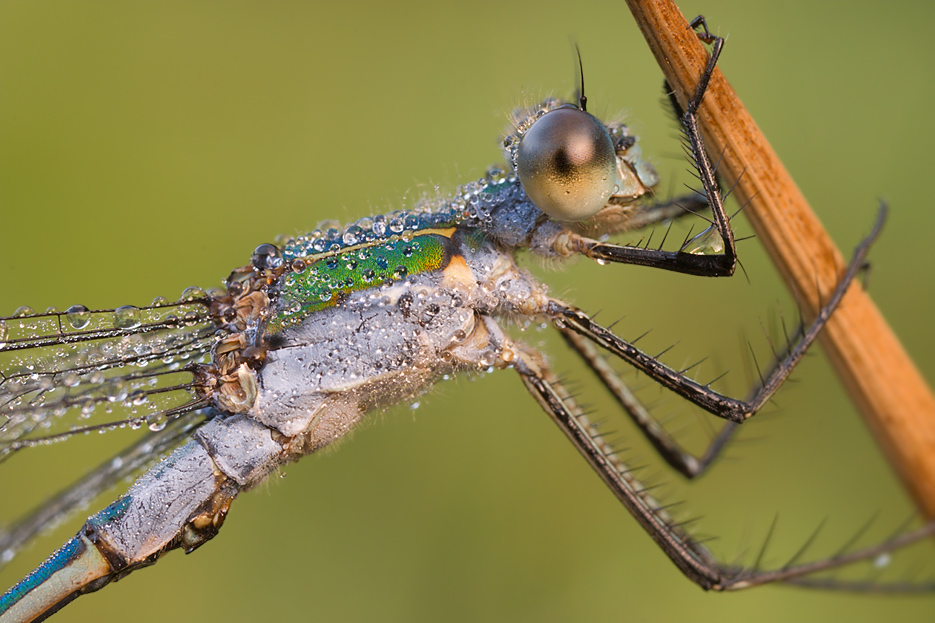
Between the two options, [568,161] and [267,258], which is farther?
[267,258]

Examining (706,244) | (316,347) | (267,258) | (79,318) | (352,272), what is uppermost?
(79,318)

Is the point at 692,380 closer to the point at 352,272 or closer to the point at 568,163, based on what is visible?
the point at 568,163

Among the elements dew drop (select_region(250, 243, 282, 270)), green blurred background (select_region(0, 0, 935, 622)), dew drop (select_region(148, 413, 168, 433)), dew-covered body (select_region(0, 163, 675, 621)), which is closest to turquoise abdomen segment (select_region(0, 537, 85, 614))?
dew-covered body (select_region(0, 163, 675, 621))

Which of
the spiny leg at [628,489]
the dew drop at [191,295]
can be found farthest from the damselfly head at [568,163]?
the dew drop at [191,295]

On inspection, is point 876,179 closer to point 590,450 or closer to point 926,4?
point 926,4

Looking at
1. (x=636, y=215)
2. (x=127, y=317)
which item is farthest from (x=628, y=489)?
(x=127, y=317)

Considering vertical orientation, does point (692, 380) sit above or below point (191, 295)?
below

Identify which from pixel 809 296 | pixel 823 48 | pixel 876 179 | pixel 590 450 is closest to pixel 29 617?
pixel 590 450

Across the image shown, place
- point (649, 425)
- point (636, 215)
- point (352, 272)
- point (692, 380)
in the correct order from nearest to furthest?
point (692, 380)
point (352, 272)
point (636, 215)
point (649, 425)
